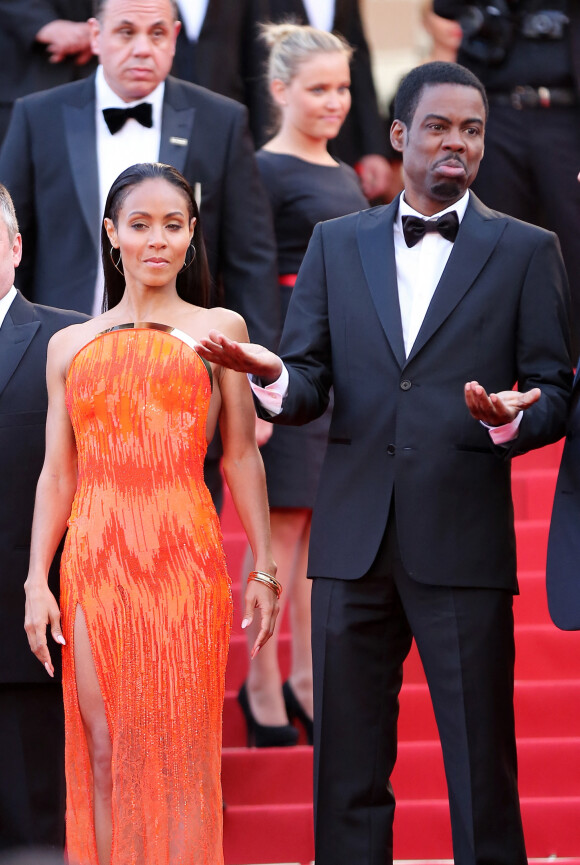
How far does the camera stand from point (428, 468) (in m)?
3.63

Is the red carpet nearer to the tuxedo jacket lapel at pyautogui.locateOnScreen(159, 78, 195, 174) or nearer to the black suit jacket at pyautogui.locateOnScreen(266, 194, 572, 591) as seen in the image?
the black suit jacket at pyautogui.locateOnScreen(266, 194, 572, 591)

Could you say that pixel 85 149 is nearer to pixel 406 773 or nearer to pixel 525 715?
pixel 406 773

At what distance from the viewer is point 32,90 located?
5.98m

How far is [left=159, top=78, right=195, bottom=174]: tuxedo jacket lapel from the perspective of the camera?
186 inches

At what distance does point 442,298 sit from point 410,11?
583cm

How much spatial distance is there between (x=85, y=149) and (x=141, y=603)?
171 centimetres

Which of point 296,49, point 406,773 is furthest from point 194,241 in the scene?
point 406,773

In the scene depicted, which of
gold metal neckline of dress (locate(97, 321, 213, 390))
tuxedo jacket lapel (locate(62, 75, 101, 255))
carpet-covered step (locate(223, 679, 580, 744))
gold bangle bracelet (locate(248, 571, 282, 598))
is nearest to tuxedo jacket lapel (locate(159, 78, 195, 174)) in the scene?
tuxedo jacket lapel (locate(62, 75, 101, 255))

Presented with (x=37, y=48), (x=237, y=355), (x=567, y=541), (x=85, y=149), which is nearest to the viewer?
(x=237, y=355)

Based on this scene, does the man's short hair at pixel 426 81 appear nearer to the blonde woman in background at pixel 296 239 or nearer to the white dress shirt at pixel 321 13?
the blonde woman in background at pixel 296 239

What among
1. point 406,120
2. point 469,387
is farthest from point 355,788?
point 406,120

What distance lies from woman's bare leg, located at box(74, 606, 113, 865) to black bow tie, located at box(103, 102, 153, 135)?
5.74ft

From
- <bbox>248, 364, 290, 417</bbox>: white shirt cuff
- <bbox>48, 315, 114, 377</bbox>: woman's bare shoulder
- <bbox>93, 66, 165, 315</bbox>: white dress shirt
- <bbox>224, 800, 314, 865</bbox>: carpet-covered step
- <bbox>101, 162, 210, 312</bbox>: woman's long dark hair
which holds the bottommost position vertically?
<bbox>224, 800, 314, 865</bbox>: carpet-covered step

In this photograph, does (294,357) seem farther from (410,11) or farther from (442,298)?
(410,11)
